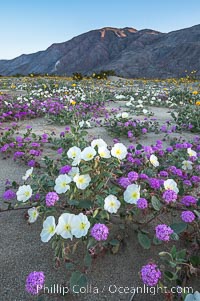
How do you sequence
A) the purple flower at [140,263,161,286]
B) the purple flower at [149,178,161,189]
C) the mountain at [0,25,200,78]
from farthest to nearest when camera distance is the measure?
1. the mountain at [0,25,200,78]
2. the purple flower at [149,178,161,189]
3. the purple flower at [140,263,161,286]

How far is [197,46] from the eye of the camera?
160 ft

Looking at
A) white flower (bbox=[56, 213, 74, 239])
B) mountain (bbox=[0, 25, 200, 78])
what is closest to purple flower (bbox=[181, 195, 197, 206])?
white flower (bbox=[56, 213, 74, 239])

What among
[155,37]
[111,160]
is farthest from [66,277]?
[155,37]

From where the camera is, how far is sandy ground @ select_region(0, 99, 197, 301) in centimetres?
157

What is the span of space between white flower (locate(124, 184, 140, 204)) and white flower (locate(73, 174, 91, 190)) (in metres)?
0.27

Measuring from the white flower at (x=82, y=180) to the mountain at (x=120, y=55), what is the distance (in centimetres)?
4434

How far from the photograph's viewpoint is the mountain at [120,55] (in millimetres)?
47719

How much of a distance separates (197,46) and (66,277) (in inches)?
2078

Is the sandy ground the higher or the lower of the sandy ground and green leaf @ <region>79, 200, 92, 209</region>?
the lower

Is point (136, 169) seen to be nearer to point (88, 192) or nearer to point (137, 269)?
point (88, 192)

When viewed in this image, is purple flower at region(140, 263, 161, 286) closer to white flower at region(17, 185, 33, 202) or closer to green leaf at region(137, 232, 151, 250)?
green leaf at region(137, 232, 151, 250)

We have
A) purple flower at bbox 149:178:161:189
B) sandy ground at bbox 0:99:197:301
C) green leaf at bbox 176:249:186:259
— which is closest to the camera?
green leaf at bbox 176:249:186:259

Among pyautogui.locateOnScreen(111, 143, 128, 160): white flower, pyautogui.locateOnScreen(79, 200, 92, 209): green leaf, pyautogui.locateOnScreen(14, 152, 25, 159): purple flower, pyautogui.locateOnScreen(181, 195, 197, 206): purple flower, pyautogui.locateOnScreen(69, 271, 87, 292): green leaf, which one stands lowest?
pyautogui.locateOnScreen(14, 152, 25, 159): purple flower

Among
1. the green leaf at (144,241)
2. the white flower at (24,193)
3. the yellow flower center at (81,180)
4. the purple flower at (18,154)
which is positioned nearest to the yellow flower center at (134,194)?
the green leaf at (144,241)
